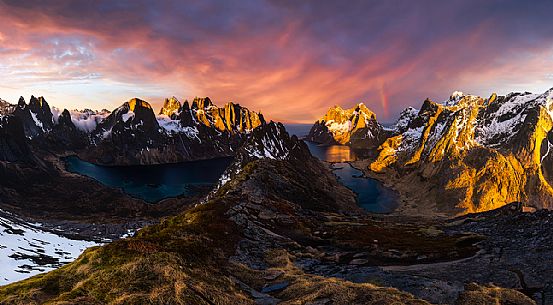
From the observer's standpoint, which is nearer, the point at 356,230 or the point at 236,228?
the point at 236,228

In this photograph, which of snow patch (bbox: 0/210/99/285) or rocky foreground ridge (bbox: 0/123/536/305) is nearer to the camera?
rocky foreground ridge (bbox: 0/123/536/305)

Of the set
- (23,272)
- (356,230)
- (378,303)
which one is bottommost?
(23,272)

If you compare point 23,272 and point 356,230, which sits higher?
point 356,230

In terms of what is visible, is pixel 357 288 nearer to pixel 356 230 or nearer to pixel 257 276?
pixel 257 276

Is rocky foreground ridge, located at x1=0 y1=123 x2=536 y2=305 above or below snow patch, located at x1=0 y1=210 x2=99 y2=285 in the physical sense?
above

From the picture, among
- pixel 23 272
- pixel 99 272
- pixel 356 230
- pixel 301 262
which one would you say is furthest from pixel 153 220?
pixel 99 272

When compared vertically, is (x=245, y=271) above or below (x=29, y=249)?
above

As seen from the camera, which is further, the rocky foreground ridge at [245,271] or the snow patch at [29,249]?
the snow patch at [29,249]

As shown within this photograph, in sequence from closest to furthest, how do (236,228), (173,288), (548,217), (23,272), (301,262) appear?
1. (173,288)
2. (301,262)
3. (236,228)
4. (548,217)
5. (23,272)

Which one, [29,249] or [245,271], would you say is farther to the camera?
[29,249]

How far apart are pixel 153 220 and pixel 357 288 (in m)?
165

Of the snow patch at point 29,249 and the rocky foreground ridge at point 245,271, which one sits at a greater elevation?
the rocky foreground ridge at point 245,271

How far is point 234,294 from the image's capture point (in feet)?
68.7

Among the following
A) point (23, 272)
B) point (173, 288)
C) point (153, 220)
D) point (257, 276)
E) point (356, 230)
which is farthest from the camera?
point (153, 220)
